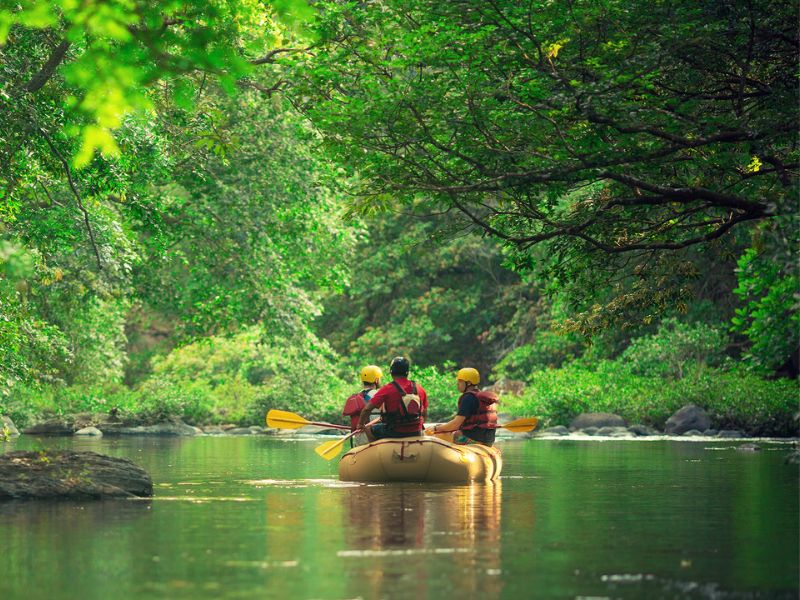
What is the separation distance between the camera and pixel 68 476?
616 inches

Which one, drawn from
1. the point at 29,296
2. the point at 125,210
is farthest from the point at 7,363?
the point at 29,296

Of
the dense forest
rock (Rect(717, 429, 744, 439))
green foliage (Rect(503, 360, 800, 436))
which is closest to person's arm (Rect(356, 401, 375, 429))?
the dense forest

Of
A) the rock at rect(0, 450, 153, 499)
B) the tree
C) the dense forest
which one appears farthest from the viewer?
the tree

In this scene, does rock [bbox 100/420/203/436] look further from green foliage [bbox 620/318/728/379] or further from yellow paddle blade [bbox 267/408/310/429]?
yellow paddle blade [bbox 267/408/310/429]

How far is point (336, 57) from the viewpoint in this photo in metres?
19.0

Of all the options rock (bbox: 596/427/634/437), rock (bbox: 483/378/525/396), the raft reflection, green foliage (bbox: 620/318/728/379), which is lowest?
the raft reflection

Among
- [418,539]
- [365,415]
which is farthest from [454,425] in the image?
[418,539]

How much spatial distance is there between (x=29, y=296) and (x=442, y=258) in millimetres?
22807

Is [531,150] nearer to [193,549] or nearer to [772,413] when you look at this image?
[193,549]

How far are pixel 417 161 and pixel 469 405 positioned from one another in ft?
12.4

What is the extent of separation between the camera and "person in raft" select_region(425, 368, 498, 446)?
790 inches

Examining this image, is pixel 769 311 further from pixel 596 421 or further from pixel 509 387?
pixel 509 387

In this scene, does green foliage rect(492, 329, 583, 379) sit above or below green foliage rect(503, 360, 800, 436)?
above

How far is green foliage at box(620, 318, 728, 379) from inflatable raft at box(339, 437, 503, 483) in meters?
20.8
